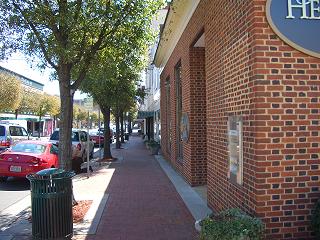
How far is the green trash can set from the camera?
21.8ft

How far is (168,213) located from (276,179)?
3.79 metres

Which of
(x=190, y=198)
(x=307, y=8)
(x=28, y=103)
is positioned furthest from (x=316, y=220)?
(x=28, y=103)

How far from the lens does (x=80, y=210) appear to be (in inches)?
366

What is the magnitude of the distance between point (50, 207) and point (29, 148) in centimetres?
805

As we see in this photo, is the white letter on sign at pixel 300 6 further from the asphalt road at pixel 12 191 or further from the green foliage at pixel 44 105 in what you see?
the green foliage at pixel 44 105

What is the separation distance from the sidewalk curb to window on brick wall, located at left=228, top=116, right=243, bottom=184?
1.27 meters

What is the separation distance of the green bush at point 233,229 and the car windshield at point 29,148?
1003 cm

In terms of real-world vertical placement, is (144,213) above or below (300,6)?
below

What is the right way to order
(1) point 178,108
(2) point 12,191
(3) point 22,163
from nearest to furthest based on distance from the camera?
(2) point 12,191 → (3) point 22,163 → (1) point 178,108

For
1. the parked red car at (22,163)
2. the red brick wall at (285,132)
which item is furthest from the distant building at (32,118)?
the red brick wall at (285,132)

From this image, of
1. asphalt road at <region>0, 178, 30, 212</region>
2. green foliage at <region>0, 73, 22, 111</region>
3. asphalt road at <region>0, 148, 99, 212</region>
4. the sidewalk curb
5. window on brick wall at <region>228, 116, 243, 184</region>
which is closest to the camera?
window on brick wall at <region>228, 116, 243, 184</region>

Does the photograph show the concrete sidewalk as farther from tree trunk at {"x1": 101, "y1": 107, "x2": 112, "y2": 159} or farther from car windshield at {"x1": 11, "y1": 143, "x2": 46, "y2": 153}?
tree trunk at {"x1": 101, "y1": 107, "x2": 112, "y2": 159}

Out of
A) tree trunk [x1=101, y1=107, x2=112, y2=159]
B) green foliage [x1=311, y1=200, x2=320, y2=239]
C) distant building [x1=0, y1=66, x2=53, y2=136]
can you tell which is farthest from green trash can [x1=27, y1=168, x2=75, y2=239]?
distant building [x1=0, y1=66, x2=53, y2=136]

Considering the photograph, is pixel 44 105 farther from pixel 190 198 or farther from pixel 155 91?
pixel 190 198
